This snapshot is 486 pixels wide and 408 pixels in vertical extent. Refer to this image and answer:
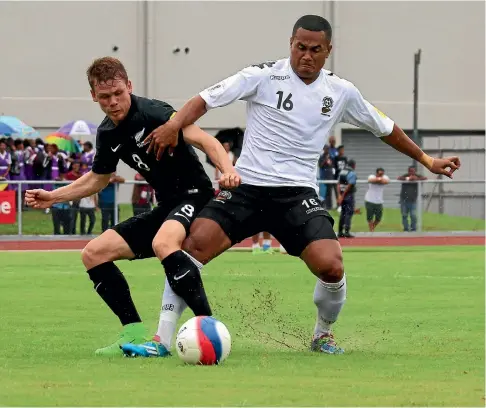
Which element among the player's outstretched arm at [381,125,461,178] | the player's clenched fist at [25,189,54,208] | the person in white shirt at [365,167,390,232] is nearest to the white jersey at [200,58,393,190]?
the player's outstretched arm at [381,125,461,178]

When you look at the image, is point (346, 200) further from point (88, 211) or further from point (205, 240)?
point (205, 240)

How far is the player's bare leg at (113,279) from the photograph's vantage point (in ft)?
30.0

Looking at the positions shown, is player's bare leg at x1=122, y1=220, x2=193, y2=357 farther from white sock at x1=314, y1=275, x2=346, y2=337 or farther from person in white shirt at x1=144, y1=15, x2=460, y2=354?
white sock at x1=314, y1=275, x2=346, y2=337

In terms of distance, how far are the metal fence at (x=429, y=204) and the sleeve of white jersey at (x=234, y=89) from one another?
61.2 feet

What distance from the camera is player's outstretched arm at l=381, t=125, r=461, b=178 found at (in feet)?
32.7

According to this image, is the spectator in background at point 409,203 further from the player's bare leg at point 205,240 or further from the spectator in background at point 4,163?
the player's bare leg at point 205,240

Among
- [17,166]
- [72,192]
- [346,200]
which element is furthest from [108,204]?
[72,192]

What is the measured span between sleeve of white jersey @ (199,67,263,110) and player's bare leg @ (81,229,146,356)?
1.18 meters

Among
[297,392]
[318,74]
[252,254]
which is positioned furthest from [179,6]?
[297,392]

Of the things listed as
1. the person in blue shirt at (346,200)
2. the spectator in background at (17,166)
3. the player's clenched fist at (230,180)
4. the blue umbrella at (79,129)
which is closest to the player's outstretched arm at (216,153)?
the player's clenched fist at (230,180)

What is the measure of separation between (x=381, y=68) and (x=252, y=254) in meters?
23.6

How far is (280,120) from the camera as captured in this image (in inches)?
366

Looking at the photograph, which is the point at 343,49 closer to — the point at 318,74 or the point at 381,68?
the point at 381,68

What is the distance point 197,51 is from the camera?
147 ft
